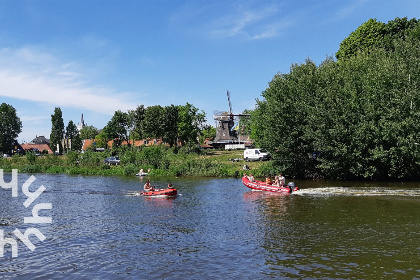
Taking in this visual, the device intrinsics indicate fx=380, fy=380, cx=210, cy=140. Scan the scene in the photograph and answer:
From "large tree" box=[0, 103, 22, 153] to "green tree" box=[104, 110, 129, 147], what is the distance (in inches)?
2043

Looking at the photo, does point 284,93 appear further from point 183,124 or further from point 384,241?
point 183,124

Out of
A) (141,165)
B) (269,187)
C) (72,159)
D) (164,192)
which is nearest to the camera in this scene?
(164,192)

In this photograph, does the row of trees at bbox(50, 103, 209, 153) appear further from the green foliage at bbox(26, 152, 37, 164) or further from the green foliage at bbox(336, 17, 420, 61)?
the green foliage at bbox(336, 17, 420, 61)

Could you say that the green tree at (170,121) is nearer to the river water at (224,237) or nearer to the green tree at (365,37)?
the green tree at (365,37)

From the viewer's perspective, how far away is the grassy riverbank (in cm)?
6294

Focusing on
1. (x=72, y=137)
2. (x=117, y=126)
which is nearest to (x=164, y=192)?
(x=117, y=126)

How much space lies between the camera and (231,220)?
2723 centimetres

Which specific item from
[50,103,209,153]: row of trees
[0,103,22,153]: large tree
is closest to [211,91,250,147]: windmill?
[50,103,209,153]: row of trees

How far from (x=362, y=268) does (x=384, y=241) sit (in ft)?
16.5

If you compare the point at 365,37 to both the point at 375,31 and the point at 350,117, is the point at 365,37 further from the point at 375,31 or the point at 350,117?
the point at 350,117

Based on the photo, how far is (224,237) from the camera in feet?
72.8

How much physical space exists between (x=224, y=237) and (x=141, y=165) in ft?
166

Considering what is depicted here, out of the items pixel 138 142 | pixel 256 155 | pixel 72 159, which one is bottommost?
pixel 256 155

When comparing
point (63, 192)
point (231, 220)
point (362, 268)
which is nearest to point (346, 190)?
point (231, 220)
